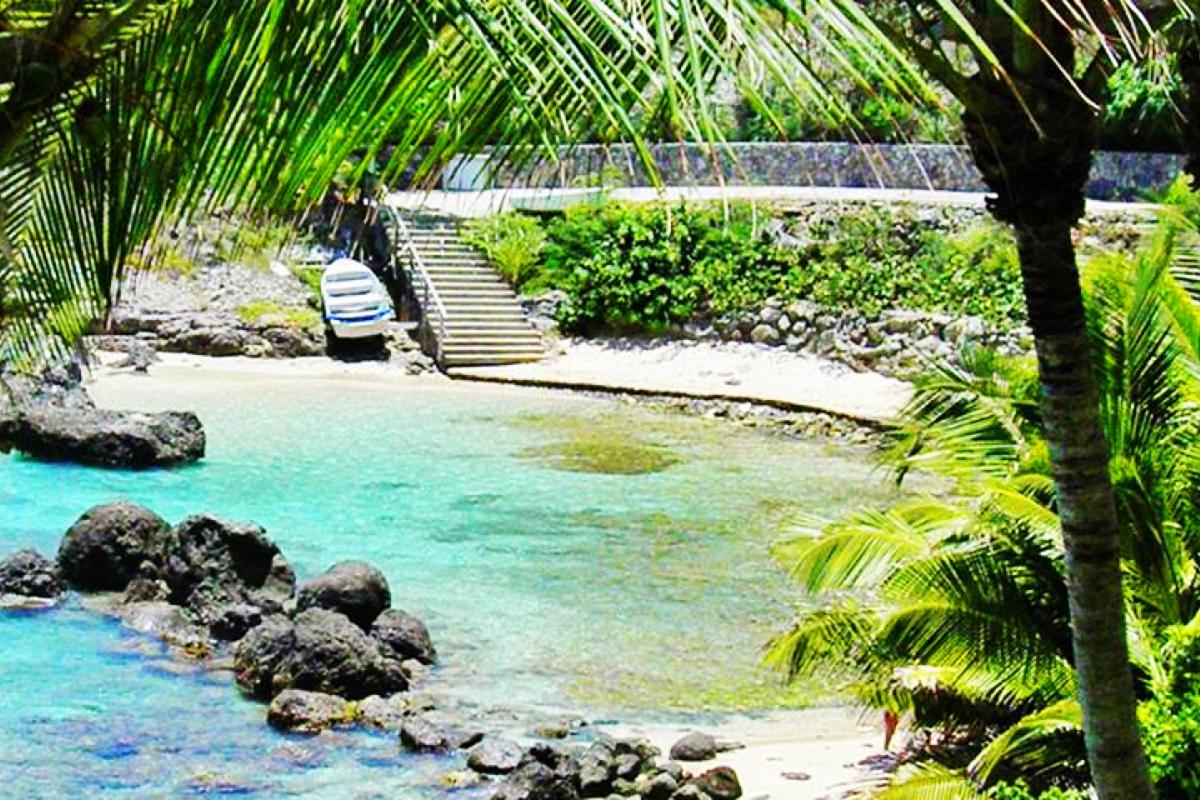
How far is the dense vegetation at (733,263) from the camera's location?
79.7 feet

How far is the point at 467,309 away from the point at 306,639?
1473 centimetres

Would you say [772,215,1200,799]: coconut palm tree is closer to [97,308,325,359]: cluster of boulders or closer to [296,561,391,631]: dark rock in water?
[296,561,391,631]: dark rock in water

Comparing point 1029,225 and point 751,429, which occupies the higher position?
point 1029,225

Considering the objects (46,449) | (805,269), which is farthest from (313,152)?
(805,269)

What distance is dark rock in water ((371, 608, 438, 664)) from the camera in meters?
12.4

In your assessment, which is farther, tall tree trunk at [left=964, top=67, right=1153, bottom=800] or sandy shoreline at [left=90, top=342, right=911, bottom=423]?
sandy shoreline at [left=90, top=342, right=911, bottom=423]

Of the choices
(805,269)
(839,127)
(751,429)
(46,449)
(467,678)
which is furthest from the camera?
(805,269)

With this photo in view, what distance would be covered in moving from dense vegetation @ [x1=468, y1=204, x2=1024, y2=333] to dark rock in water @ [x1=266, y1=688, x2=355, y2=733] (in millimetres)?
13875

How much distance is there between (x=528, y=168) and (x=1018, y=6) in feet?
3.31

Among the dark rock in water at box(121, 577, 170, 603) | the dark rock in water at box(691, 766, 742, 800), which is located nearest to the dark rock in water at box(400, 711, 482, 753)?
the dark rock in water at box(691, 766, 742, 800)

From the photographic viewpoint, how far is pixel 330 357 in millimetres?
25953

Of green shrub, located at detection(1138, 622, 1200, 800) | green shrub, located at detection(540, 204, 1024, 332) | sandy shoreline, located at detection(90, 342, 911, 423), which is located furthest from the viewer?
green shrub, located at detection(540, 204, 1024, 332)

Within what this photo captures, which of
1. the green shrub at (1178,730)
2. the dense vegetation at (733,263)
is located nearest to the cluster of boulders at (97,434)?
the dense vegetation at (733,263)

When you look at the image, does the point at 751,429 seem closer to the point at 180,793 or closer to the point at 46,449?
the point at 46,449
